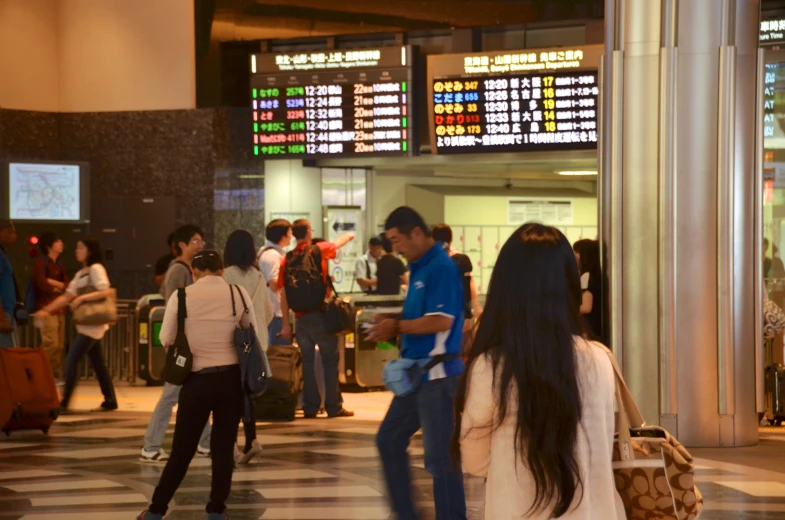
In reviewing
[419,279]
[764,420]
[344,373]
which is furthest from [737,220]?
[344,373]

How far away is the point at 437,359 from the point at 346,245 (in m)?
10.5

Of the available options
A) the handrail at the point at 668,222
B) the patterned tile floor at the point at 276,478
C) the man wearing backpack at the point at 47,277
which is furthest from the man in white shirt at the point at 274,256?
the handrail at the point at 668,222

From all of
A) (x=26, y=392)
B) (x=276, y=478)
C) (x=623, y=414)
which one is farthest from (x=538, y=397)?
(x=26, y=392)

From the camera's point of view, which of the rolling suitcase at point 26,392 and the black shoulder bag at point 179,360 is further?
the rolling suitcase at point 26,392

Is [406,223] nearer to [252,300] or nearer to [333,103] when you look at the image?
[252,300]

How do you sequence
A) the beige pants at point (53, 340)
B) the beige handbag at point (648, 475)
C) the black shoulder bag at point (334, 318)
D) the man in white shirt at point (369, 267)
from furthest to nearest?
the man in white shirt at point (369, 267), the beige pants at point (53, 340), the black shoulder bag at point (334, 318), the beige handbag at point (648, 475)

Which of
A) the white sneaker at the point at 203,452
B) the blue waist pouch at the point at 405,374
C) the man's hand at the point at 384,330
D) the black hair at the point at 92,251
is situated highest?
the black hair at the point at 92,251

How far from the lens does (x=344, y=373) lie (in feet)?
44.9

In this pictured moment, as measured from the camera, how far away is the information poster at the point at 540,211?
20859 millimetres

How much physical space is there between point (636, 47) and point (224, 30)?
714 centimetres

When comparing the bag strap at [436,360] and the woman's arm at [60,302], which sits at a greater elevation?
the bag strap at [436,360]

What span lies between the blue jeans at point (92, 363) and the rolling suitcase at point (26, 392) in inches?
51.1

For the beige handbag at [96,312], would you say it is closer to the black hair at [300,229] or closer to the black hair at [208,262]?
the black hair at [300,229]

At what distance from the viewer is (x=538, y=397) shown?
9.80 ft
